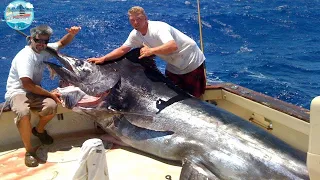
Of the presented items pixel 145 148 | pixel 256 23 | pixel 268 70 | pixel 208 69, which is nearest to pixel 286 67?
pixel 268 70

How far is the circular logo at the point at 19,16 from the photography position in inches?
201

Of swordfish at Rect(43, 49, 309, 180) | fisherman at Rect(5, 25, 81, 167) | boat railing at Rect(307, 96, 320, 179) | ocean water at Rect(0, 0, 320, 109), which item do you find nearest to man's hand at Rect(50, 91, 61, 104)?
fisherman at Rect(5, 25, 81, 167)

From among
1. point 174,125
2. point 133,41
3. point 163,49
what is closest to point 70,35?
point 133,41

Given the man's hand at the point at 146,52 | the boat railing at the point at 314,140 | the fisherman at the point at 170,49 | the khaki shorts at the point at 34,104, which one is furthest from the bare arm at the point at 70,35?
the boat railing at the point at 314,140

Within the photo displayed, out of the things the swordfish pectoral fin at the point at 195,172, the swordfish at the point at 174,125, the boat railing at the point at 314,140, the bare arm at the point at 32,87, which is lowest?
the swordfish pectoral fin at the point at 195,172

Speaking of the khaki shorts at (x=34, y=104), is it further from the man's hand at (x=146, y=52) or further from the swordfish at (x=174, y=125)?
the man's hand at (x=146, y=52)

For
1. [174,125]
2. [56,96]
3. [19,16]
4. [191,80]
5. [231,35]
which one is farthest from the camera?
[231,35]

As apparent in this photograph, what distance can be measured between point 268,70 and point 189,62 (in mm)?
8686

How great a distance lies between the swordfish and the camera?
326cm

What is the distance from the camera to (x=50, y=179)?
369 cm

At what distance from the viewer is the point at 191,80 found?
179 inches

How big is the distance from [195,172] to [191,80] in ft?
4.66

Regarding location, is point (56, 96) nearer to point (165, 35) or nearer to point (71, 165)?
point (71, 165)

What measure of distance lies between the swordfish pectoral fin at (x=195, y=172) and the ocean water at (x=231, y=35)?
6626mm
